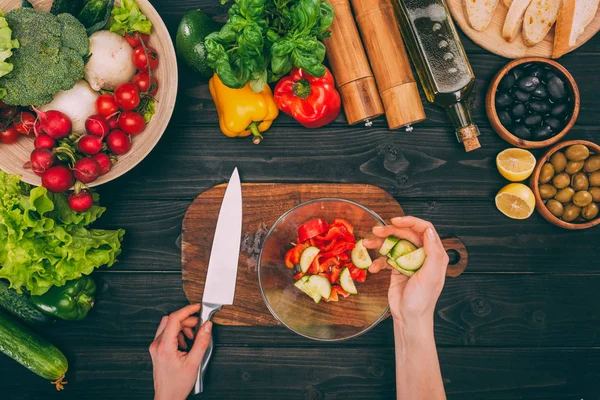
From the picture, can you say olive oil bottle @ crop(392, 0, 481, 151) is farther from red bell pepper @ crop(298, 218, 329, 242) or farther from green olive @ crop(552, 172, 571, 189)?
red bell pepper @ crop(298, 218, 329, 242)

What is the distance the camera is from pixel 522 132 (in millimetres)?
1372

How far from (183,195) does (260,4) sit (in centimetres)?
66

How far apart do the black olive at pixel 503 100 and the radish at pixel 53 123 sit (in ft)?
4.06

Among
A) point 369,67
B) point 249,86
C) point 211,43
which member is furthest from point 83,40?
point 369,67

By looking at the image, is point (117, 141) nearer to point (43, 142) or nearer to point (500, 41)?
point (43, 142)

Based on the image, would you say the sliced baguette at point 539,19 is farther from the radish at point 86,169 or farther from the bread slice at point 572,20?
the radish at point 86,169

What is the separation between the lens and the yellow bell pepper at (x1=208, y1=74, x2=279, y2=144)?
1322 millimetres

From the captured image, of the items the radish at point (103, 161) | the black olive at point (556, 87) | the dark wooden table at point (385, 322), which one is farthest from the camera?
the dark wooden table at point (385, 322)

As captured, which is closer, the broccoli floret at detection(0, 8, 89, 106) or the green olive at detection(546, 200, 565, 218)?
the broccoli floret at detection(0, 8, 89, 106)

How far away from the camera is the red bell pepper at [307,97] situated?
1310mm

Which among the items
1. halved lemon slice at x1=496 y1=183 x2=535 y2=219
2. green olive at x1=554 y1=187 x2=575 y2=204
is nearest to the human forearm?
halved lemon slice at x1=496 y1=183 x2=535 y2=219

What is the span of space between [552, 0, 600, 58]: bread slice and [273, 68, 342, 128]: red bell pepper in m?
0.69

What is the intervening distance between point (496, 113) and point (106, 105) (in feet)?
3.73

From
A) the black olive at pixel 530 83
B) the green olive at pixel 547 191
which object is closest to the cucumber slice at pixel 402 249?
the green olive at pixel 547 191
